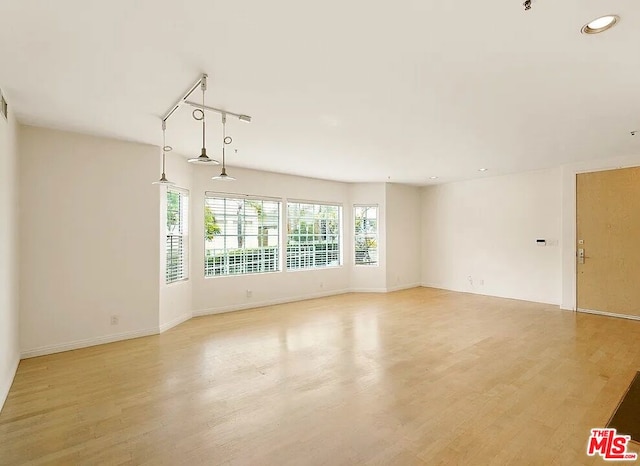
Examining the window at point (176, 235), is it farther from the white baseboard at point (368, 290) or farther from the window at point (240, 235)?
the white baseboard at point (368, 290)

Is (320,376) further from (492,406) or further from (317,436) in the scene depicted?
(492,406)

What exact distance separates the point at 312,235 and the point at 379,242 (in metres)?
1.66

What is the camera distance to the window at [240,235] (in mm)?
5625

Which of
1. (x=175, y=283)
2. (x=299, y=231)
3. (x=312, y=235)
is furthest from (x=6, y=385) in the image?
(x=312, y=235)

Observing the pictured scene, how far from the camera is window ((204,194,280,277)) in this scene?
562 cm

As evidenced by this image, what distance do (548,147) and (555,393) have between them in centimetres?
339

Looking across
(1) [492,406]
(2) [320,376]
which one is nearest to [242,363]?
Answer: (2) [320,376]

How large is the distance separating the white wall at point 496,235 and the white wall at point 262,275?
2301 mm

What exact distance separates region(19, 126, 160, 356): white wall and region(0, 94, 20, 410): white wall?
0.22 m

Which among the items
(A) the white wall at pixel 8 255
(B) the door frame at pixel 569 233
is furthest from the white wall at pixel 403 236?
(A) the white wall at pixel 8 255

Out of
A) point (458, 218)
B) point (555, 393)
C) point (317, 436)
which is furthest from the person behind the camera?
point (458, 218)

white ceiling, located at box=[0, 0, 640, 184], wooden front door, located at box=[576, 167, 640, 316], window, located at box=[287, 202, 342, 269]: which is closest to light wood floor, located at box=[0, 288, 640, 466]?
wooden front door, located at box=[576, 167, 640, 316]

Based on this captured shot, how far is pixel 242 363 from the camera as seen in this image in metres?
3.46

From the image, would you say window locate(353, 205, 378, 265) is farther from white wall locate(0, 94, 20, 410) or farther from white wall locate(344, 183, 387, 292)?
white wall locate(0, 94, 20, 410)
